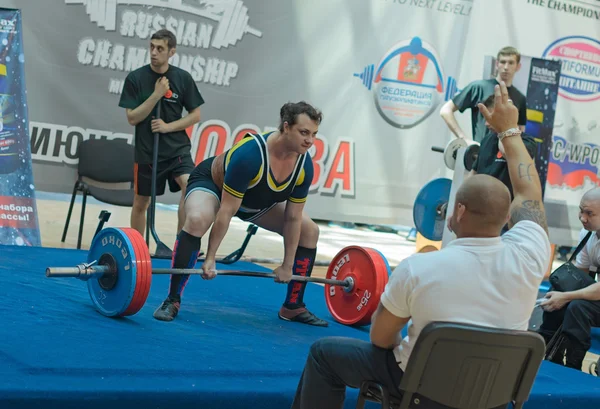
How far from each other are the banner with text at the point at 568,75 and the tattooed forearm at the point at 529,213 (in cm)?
403

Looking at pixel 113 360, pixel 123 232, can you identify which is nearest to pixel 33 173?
pixel 123 232

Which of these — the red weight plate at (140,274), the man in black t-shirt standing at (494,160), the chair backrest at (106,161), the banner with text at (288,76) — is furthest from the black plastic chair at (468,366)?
the banner with text at (288,76)

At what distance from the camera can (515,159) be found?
242cm

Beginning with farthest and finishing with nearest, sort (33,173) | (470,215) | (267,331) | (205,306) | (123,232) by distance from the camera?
(33,173) < (205,306) < (267,331) < (123,232) < (470,215)

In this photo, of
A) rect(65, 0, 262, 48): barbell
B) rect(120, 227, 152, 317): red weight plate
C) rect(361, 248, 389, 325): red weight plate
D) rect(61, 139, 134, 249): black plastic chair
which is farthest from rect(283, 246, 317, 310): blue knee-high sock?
rect(65, 0, 262, 48): barbell

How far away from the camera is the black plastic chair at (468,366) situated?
1818 mm

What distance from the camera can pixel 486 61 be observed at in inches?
241

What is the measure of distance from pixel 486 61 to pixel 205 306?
11.3ft

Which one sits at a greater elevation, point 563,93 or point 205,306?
point 563,93

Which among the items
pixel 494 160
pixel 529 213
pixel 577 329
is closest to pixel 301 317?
pixel 577 329

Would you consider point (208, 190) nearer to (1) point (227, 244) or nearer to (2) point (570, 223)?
(1) point (227, 244)

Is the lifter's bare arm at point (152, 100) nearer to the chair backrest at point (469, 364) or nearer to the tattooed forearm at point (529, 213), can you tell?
the tattooed forearm at point (529, 213)

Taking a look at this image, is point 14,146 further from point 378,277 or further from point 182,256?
point 378,277

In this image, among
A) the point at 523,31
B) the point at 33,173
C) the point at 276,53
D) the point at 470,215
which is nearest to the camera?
the point at 470,215
